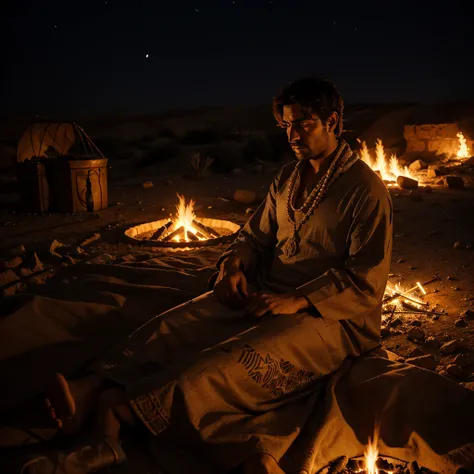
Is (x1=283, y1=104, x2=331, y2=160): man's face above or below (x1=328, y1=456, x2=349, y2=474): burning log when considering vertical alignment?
above

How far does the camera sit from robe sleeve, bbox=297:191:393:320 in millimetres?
2771

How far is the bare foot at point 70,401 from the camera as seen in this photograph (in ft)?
7.95

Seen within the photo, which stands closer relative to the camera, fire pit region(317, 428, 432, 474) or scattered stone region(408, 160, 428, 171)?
fire pit region(317, 428, 432, 474)

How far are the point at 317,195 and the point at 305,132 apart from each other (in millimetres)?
355

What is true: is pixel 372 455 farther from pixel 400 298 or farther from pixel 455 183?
pixel 455 183

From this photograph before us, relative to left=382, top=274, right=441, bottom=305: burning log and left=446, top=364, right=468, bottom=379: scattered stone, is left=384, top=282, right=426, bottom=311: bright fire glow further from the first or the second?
left=446, top=364, right=468, bottom=379: scattered stone

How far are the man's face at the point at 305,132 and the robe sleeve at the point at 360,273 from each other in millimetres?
405

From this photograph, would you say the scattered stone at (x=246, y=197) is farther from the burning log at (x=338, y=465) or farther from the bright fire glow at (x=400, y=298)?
the burning log at (x=338, y=465)

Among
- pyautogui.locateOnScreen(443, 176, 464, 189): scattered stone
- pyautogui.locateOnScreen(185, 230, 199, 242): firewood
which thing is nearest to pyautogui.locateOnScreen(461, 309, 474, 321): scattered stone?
pyautogui.locateOnScreen(185, 230, 199, 242): firewood

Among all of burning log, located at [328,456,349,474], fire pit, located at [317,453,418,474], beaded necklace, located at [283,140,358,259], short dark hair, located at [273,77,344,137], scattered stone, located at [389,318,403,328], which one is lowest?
fire pit, located at [317,453,418,474]

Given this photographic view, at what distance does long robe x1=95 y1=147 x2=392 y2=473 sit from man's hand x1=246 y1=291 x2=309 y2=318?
4 centimetres

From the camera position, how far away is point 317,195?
10.0 feet

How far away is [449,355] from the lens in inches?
137

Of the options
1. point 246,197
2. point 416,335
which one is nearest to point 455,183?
point 246,197
